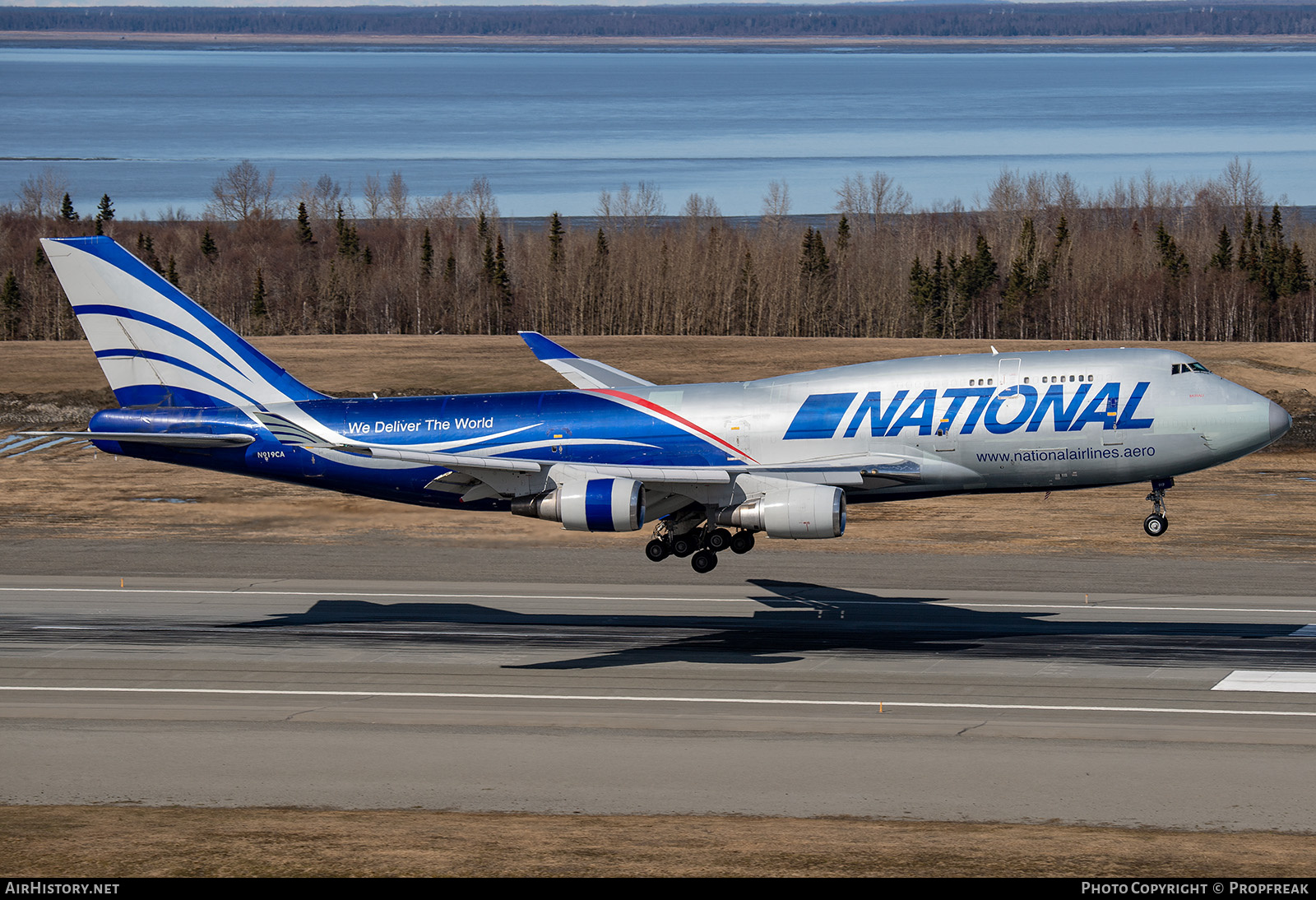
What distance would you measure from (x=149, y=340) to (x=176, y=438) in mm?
3991

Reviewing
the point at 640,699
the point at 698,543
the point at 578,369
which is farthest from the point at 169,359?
the point at 640,699

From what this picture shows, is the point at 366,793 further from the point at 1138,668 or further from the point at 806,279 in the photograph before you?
the point at 806,279

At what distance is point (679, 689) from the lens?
38.8 metres

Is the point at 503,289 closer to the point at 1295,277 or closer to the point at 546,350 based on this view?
the point at 1295,277

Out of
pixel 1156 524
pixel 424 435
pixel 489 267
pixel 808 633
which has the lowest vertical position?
pixel 808 633

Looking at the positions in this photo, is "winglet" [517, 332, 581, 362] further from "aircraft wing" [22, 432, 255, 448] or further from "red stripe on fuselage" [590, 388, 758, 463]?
"aircraft wing" [22, 432, 255, 448]

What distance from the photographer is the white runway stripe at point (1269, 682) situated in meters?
37.8

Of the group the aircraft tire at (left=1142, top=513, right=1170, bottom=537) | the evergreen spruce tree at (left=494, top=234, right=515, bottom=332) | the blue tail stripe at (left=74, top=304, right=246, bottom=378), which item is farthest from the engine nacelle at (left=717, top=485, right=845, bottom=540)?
the evergreen spruce tree at (left=494, top=234, right=515, bottom=332)

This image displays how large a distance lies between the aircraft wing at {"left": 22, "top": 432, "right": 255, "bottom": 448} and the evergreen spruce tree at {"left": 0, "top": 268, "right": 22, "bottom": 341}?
392 ft

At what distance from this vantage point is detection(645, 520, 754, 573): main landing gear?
149ft

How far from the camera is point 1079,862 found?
86.4 feet

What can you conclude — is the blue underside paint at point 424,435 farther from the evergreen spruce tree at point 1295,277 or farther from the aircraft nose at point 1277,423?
the evergreen spruce tree at point 1295,277
